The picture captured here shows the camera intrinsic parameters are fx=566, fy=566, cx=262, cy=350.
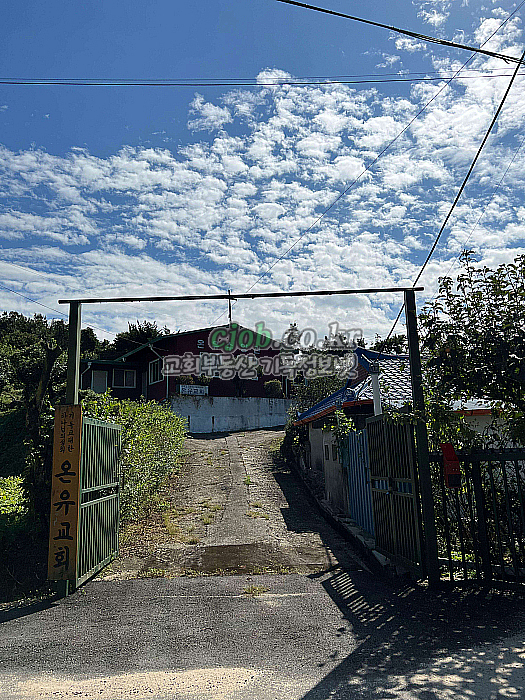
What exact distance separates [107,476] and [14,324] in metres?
43.6

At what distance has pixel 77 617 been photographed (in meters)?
6.01

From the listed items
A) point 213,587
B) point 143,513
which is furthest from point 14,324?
point 213,587

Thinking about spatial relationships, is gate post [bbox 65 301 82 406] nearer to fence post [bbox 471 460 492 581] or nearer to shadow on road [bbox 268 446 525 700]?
shadow on road [bbox 268 446 525 700]

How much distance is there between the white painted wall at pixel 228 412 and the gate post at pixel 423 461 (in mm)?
22639

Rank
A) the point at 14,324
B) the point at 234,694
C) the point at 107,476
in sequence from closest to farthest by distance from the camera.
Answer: the point at 234,694 → the point at 107,476 → the point at 14,324

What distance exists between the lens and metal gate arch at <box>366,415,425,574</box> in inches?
270

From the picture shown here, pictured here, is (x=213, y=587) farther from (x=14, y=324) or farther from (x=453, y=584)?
(x=14, y=324)

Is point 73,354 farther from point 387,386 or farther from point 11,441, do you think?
point 387,386

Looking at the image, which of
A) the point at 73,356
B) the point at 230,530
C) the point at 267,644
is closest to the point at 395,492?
the point at 267,644

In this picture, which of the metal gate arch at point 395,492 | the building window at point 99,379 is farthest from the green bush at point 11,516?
the building window at point 99,379

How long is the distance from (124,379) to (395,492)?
30.1 m

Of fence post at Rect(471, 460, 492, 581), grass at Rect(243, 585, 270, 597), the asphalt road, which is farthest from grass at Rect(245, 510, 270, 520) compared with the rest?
fence post at Rect(471, 460, 492, 581)

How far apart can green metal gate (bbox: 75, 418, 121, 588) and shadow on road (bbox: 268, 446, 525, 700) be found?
3.05 m

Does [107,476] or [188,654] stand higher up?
[107,476]
